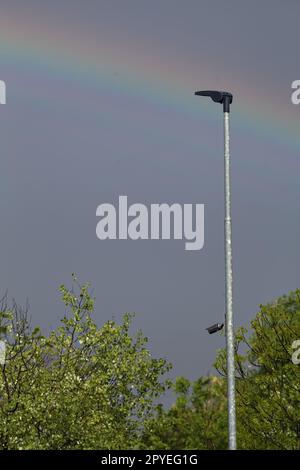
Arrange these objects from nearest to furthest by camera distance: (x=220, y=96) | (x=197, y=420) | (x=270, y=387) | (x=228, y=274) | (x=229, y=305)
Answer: (x=229, y=305)
(x=228, y=274)
(x=220, y=96)
(x=270, y=387)
(x=197, y=420)

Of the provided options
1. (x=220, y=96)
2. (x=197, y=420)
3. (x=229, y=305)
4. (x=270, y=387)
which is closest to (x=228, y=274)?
(x=229, y=305)

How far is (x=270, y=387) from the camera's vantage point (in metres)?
31.5

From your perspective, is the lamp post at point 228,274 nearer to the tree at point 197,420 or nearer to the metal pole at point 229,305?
the metal pole at point 229,305

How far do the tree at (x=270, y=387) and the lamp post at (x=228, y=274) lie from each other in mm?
8972

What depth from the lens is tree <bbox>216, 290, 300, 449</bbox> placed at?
1188 inches

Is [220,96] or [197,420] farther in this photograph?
[197,420]

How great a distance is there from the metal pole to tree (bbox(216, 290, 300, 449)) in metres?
8.95

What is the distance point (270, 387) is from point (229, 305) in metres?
10.4

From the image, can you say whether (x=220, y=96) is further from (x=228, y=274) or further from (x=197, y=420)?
(x=197, y=420)

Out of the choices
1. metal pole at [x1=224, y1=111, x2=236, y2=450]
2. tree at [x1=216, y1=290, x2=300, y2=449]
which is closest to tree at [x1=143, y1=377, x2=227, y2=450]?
tree at [x1=216, y1=290, x2=300, y2=449]

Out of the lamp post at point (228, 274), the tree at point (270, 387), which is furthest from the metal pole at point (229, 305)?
the tree at point (270, 387)

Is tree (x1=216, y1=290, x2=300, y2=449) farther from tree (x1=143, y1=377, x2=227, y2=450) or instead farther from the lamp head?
the lamp head

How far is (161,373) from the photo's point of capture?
30.8 m

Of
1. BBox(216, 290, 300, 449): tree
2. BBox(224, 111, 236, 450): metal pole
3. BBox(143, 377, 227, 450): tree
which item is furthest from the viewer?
BBox(143, 377, 227, 450): tree
